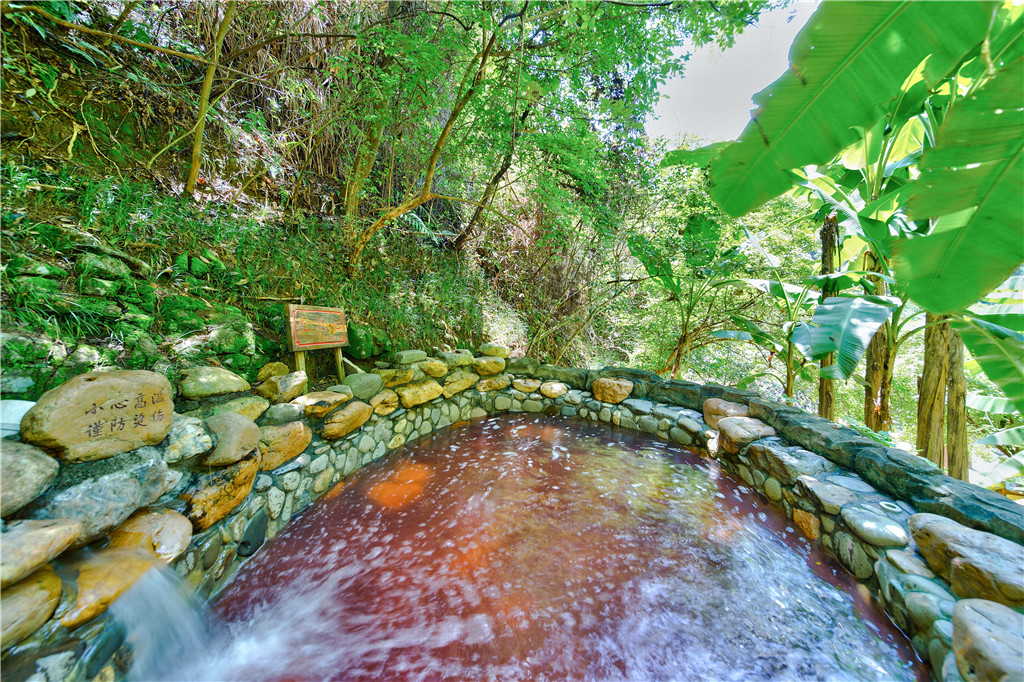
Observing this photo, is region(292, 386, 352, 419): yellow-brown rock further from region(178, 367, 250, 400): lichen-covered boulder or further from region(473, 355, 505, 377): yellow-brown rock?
region(473, 355, 505, 377): yellow-brown rock

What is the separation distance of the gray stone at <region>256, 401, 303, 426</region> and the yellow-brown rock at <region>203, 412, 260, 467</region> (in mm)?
272

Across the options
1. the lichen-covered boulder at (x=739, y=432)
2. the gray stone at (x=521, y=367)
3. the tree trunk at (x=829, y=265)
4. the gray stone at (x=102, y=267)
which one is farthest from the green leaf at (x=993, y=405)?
the gray stone at (x=102, y=267)

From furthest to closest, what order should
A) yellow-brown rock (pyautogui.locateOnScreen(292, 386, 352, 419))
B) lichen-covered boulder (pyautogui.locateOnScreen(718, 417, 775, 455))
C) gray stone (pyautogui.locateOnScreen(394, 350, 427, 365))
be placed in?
gray stone (pyautogui.locateOnScreen(394, 350, 427, 365)) < lichen-covered boulder (pyautogui.locateOnScreen(718, 417, 775, 455)) < yellow-brown rock (pyautogui.locateOnScreen(292, 386, 352, 419))

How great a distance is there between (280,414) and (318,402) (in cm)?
23

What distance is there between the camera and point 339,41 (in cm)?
335

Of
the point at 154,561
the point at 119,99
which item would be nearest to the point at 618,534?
the point at 154,561

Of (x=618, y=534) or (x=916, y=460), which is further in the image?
(x=618, y=534)

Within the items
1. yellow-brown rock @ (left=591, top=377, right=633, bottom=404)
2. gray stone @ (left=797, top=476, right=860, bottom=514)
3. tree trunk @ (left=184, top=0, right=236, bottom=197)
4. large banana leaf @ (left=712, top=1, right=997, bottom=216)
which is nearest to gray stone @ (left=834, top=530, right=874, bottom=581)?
gray stone @ (left=797, top=476, right=860, bottom=514)

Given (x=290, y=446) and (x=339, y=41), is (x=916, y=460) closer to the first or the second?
(x=290, y=446)

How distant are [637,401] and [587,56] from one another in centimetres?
332

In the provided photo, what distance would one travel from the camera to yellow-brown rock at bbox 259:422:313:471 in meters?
1.94

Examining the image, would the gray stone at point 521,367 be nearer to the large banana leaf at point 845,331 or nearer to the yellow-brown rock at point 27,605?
the large banana leaf at point 845,331

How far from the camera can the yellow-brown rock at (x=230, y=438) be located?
5.36 feet

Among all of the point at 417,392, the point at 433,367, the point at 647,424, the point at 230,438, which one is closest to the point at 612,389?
the point at 647,424
